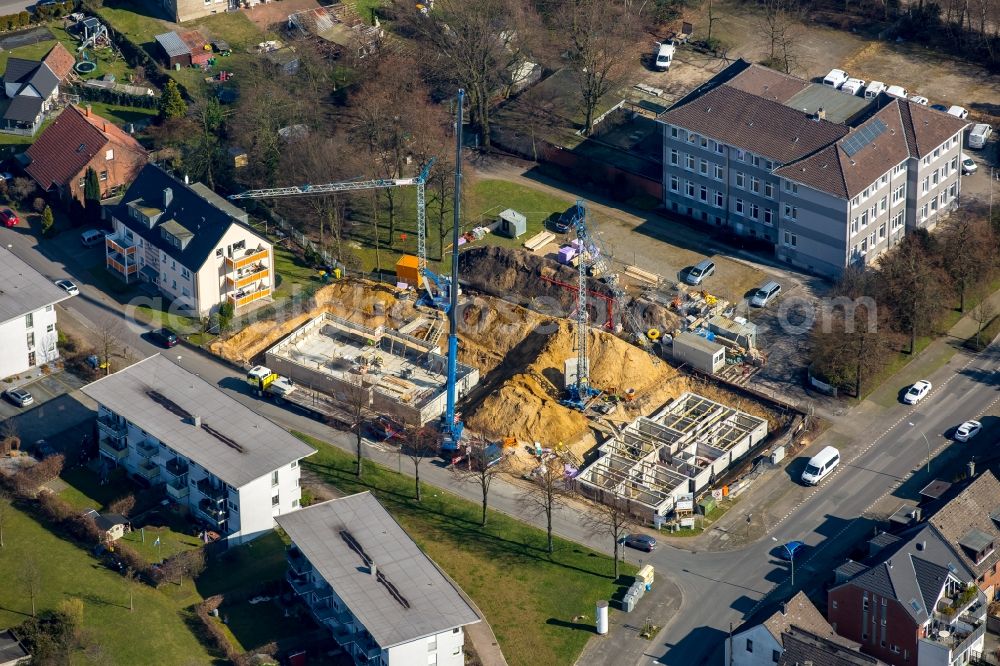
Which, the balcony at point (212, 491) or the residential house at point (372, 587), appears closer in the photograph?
the residential house at point (372, 587)

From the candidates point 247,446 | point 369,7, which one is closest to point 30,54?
point 369,7

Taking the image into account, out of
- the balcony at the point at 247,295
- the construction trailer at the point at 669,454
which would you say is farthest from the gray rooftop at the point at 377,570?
the balcony at the point at 247,295

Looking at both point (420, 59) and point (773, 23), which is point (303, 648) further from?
point (773, 23)

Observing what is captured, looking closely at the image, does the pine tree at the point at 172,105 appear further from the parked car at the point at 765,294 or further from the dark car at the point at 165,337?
the parked car at the point at 765,294

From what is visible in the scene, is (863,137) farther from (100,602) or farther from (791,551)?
(100,602)

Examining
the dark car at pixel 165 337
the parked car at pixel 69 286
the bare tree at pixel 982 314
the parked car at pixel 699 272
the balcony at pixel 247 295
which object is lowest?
the bare tree at pixel 982 314

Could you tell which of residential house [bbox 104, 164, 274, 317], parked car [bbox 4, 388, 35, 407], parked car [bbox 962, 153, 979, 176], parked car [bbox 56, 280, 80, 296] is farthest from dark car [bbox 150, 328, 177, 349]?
parked car [bbox 962, 153, 979, 176]
